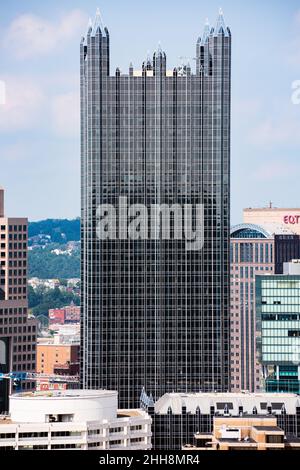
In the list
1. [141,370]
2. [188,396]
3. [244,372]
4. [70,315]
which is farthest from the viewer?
[70,315]

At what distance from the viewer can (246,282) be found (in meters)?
63.1

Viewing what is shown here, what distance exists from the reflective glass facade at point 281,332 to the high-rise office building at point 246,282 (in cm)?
1505

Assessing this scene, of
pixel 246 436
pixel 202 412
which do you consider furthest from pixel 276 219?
pixel 246 436

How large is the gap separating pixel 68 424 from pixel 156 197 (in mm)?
17006

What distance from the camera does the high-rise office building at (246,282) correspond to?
6019 centimetres

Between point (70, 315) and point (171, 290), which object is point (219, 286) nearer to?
point (171, 290)

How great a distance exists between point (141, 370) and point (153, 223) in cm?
412

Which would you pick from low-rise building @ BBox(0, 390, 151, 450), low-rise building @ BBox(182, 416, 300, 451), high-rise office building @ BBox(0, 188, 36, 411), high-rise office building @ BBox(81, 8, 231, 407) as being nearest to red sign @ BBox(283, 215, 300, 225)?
high-rise office building @ BBox(0, 188, 36, 411)

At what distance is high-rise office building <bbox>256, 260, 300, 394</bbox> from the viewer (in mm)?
42812

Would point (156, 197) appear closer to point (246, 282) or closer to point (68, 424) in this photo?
point (68, 424)

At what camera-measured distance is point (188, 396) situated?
32094 mm

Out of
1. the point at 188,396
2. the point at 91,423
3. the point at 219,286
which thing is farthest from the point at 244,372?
the point at 91,423

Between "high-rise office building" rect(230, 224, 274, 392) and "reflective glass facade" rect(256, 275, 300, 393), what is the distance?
1505 centimetres

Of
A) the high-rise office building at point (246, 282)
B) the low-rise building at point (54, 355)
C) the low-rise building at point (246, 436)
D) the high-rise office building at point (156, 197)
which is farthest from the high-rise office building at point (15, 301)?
the low-rise building at point (246, 436)
